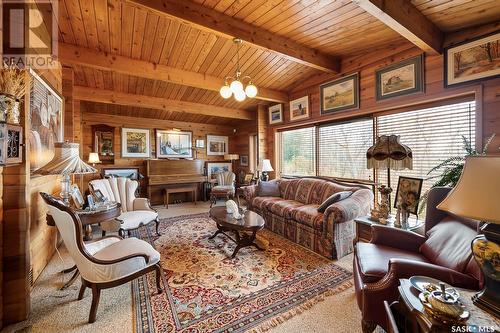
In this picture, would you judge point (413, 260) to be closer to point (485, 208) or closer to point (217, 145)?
point (485, 208)

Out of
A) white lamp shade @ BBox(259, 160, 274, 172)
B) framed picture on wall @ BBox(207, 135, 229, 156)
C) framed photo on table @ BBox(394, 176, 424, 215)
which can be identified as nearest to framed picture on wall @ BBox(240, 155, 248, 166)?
framed picture on wall @ BBox(207, 135, 229, 156)

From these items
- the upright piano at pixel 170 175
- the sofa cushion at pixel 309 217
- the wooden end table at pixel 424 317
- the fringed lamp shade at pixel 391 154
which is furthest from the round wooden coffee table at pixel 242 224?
the upright piano at pixel 170 175

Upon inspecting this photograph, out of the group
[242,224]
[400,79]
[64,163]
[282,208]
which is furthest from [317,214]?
[64,163]

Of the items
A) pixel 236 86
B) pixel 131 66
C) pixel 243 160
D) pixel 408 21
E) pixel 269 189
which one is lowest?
pixel 269 189

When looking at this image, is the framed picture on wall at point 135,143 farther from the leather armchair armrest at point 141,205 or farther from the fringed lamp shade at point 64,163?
the fringed lamp shade at point 64,163

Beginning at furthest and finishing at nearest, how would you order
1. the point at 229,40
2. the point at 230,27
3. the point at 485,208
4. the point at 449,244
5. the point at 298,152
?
1. the point at 298,152
2. the point at 229,40
3. the point at 230,27
4. the point at 449,244
5. the point at 485,208

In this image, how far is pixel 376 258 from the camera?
1.71m

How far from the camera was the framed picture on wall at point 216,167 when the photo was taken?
7207mm

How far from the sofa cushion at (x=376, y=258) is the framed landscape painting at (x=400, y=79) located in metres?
2.39

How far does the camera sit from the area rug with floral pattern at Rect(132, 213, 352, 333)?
174cm

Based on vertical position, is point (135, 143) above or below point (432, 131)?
above

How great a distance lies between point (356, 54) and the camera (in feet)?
12.1

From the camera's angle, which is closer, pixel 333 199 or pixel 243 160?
pixel 333 199

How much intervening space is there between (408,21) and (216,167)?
→ 6.04 m
